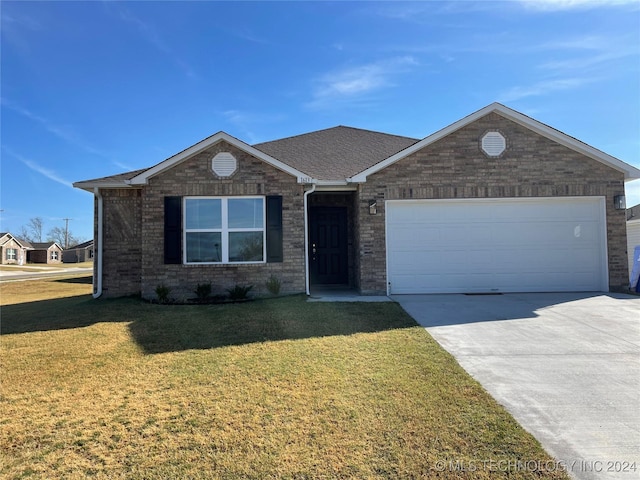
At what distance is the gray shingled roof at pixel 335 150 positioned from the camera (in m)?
10.4

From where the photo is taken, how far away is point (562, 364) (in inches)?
169

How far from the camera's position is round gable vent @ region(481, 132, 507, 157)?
9.07 m

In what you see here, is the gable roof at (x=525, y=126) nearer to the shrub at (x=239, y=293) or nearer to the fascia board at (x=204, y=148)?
the fascia board at (x=204, y=148)

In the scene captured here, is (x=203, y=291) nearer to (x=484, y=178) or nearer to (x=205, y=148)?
(x=205, y=148)

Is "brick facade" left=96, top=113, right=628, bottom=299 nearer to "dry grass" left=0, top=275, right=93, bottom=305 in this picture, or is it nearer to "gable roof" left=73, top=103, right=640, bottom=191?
"gable roof" left=73, top=103, right=640, bottom=191

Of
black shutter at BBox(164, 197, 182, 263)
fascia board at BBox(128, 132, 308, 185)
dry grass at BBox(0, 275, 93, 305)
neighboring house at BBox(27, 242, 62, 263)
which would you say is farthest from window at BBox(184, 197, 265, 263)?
neighboring house at BBox(27, 242, 62, 263)

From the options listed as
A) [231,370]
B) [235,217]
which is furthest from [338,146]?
[231,370]

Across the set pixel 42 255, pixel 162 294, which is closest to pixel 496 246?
pixel 162 294

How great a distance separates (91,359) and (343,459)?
3859 mm

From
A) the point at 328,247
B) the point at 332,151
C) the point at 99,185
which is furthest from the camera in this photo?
the point at 332,151

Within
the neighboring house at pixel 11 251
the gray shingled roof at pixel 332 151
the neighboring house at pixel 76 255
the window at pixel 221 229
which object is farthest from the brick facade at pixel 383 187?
the neighboring house at pixel 76 255

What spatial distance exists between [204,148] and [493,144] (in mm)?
7407

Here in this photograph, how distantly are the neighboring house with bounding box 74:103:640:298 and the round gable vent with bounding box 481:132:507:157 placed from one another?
0.03m

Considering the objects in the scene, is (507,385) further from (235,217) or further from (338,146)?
(338,146)
